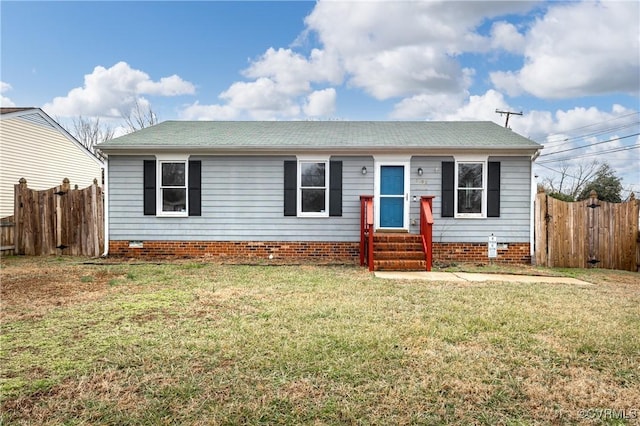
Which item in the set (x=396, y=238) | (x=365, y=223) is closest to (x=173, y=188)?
(x=365, y=223)

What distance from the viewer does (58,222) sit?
34.6 ft

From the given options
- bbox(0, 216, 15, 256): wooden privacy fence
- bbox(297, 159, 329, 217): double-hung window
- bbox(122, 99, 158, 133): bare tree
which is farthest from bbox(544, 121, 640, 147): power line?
bbox(0, 216, 15, 256): wooden privacy fence

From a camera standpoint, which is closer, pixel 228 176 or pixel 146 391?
pixel 146 391

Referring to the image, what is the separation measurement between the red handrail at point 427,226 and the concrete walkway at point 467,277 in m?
0.44

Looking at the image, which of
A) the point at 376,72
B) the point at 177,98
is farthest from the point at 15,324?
the point at 177,98

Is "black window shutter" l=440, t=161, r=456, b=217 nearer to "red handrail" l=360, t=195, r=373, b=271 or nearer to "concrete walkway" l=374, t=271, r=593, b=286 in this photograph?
"red handrail" l=360, t=195, r=373, b=271

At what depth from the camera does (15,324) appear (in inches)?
170

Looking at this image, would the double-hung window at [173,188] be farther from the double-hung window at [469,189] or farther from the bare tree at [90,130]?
the bare tree at [90,130]

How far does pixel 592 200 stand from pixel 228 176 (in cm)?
897

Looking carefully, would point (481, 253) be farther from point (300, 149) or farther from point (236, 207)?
point (236, 207)

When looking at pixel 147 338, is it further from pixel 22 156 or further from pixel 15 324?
pixel 22 156

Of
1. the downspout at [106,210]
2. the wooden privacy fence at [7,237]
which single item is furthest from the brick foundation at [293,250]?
the wooden privacy fence at [7,237]

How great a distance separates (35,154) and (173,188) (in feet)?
31.4

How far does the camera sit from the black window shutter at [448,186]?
9.81m
